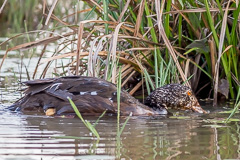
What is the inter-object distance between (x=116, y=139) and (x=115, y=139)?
1 centimetres


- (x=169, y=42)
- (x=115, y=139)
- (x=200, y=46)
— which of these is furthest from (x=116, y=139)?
(x=200, y=46)

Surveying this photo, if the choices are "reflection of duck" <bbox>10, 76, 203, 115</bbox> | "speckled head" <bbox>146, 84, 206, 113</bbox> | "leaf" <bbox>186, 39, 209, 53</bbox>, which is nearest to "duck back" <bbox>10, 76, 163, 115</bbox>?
"reflection of duck" <bbox>10, 76, 203, 115</bbox>

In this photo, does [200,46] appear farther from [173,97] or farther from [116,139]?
[116,139]

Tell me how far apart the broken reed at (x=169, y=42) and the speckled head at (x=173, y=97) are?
0.37ft

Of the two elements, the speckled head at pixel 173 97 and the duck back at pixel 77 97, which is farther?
the speckled head at pixel 173 97

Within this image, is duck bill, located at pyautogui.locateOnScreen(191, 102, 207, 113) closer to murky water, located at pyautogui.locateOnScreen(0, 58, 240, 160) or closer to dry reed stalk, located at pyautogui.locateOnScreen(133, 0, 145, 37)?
murky water, located at pyautogui.locateOnScreen(0, 58, 240, 160)

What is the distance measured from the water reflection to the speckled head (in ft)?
2.15

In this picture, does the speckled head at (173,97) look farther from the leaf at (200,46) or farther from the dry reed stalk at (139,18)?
the dry reed stalk at (139,18)

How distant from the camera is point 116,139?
444 centimetres

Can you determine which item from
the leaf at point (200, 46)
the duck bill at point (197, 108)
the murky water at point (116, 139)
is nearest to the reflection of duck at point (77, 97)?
the murky water at point (116, 139)

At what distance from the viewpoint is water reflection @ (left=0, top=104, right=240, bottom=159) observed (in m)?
3.91

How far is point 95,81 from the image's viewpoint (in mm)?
5797

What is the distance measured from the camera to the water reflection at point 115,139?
391 centimetres

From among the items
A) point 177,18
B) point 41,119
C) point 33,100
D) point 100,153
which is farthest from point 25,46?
point 100,153
